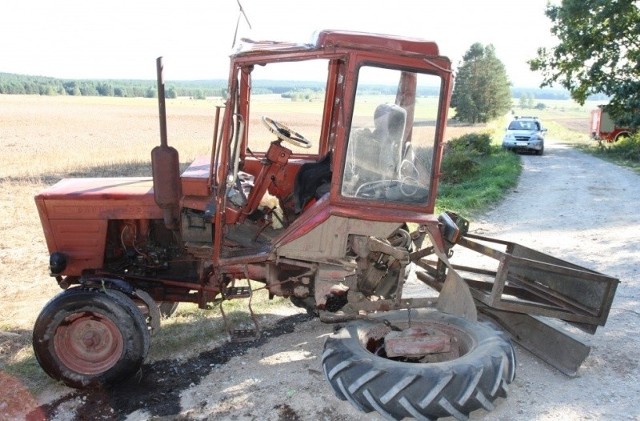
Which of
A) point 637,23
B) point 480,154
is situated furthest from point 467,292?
point 637,23

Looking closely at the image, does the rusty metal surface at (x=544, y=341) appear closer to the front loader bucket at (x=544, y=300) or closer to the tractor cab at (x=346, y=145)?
the front loader bucket at (x=544, y=300)

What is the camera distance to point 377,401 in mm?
3697

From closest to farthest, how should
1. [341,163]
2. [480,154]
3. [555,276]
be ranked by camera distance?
1. [341,163]
2. [555,276]
3. [480,154]

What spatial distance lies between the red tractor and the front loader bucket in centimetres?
2

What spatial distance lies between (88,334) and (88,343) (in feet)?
0.23

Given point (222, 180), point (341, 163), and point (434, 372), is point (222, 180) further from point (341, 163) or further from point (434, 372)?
point (434, 372)

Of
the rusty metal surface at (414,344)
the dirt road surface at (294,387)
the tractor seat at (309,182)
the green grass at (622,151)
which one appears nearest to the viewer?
the dirt road surface at (294,387)

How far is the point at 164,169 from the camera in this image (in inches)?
166

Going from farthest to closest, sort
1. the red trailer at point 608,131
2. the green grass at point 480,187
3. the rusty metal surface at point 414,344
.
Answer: the red trailer at point 608,131
the green grass at point 480,187
the rusty metal surface at point 414,344

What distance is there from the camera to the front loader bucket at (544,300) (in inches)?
180

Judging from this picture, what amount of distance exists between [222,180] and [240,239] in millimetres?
672

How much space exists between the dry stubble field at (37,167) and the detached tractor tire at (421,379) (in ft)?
7.30

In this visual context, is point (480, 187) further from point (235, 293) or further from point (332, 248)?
point (332, 248)

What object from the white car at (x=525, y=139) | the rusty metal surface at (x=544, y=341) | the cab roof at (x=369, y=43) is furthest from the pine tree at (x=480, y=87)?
the cab roof at (x=369, y=43)
